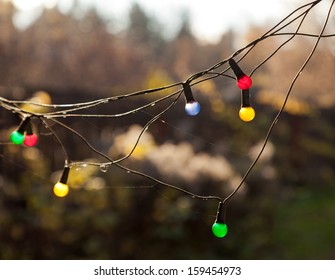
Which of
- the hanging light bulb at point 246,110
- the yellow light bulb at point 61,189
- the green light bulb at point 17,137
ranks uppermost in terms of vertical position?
the green light bulb at point 17,137

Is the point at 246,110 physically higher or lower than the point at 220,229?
higher

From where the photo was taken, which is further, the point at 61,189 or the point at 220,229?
the point at 61,189

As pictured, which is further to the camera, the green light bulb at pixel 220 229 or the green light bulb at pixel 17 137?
the green light bulb at pixel 17 137

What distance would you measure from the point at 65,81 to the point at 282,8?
10.4m

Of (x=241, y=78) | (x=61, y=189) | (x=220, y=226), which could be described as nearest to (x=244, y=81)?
(x=241, y=78)

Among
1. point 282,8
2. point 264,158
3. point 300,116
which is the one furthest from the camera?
point 282,8

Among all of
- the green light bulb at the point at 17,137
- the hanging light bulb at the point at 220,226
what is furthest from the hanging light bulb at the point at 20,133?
the hanging light bulb at the point at 220,226

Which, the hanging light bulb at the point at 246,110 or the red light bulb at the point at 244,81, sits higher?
the red light bulb at the point at 244,81

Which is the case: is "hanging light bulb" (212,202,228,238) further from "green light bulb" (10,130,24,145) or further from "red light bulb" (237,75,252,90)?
"green light bulb" (10,130,24,145)

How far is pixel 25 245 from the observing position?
21.1ft

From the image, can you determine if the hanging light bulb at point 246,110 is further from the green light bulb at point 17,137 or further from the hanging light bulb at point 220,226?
the green light bulb at point 17,137

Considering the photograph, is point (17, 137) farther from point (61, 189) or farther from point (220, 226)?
point (220, 226)
